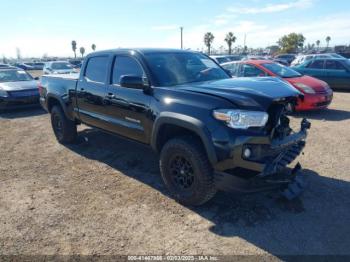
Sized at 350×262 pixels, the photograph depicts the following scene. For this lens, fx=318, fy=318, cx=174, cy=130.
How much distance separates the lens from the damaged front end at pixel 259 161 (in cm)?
324

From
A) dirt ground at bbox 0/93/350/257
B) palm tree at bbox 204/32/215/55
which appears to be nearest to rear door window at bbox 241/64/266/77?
dirt ground at bbox 0/93/350/257

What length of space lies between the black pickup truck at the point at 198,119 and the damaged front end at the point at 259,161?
0.01 meters

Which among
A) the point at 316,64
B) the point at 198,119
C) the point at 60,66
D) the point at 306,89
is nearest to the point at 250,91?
the point at 198,119

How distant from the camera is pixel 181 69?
457 cm

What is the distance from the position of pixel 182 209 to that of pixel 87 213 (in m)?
1.16

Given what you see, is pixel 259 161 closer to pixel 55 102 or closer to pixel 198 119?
pixel 198 119

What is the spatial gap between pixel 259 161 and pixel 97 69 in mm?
3283

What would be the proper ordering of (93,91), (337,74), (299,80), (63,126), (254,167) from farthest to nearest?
(337,74) < (299,80) < (63,126) < (93,91) < (254,167)

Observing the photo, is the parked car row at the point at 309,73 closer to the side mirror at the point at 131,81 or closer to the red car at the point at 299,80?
the red car at the point at 299,80

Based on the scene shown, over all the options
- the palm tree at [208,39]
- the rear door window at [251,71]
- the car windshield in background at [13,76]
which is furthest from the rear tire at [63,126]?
the palm tree at [208,39]

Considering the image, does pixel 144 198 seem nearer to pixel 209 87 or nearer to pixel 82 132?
pixel 209 87

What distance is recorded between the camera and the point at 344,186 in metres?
4.36

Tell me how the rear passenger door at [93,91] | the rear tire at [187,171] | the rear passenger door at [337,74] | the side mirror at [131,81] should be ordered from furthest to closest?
the rear passenger door at [337,74] → the rear passenger door at [93,91] → the side mirror at [131,81] → the rear tire at [187,171]

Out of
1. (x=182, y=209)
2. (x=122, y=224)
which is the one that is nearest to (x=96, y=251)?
(x=122, y=224)
